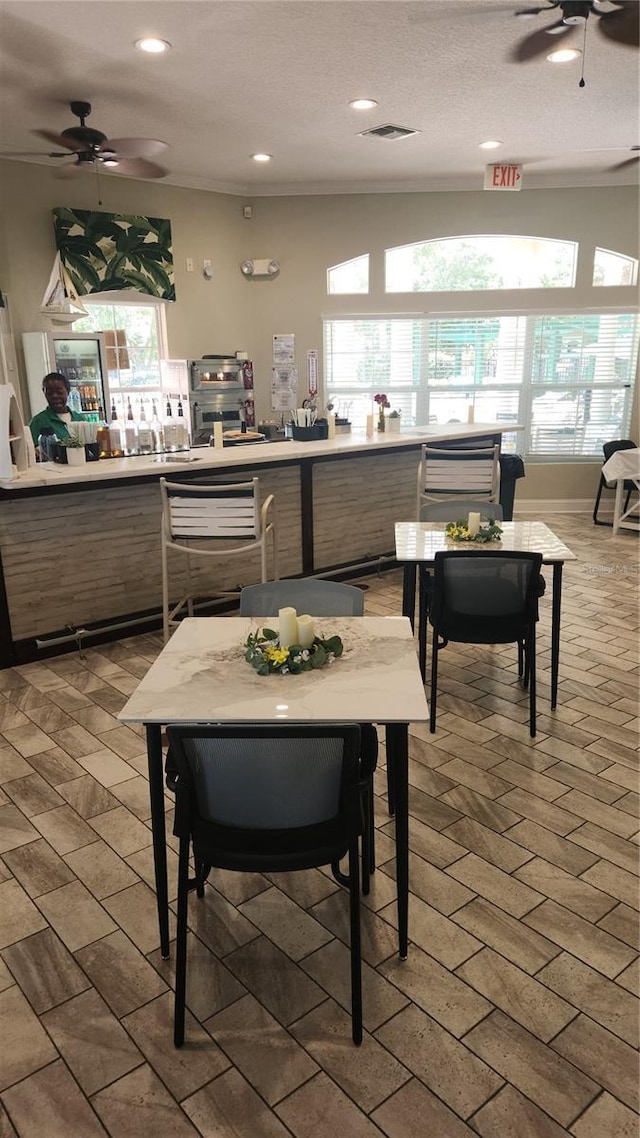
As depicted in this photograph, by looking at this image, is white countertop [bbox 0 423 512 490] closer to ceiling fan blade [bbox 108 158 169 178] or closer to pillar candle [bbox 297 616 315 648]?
ceiling fan blade [bbox 108 158 169 178]

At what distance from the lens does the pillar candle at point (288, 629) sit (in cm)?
211

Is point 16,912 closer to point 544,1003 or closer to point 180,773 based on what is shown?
point 180,773

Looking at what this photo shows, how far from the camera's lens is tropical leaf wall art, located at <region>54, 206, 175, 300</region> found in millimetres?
6129

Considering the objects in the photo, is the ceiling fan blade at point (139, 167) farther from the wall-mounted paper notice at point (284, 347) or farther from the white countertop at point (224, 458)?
the wall-mounted paper notice at point (284, 347)

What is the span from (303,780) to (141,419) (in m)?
5.95

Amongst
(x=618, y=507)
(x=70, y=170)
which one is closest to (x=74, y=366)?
(x=70, y=170)

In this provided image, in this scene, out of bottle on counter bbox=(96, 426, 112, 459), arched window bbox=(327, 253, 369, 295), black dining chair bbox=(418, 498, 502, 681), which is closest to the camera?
black dining chair bbox=(418, 498, 502, 681)

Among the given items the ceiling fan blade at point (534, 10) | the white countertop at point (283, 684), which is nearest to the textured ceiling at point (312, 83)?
the ceiling fan blade at point (534, 10)

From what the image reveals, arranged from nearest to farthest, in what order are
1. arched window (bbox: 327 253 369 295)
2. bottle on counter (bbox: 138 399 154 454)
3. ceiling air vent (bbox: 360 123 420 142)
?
bottle on counter (bbox: 138 399 154 454) → ceiling air vent (bbox: 360 123 420 142) → arched window (bbox: 327 253 369 295)

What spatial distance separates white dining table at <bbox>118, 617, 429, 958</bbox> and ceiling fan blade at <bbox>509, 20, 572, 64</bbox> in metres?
2.74

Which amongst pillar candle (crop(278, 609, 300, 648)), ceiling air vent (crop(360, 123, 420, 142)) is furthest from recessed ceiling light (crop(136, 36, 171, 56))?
pillar candle (crop(278, 609, 300, 648))

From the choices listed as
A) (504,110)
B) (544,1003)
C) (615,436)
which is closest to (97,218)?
(504,110)

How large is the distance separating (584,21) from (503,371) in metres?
4.43

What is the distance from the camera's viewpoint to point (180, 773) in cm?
166
